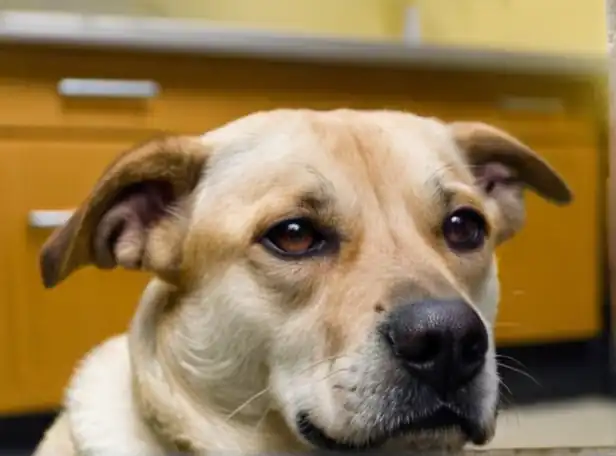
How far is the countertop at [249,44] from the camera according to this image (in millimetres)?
1623

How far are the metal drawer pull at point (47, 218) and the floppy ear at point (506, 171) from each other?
0.80m

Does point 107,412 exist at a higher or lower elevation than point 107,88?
lower

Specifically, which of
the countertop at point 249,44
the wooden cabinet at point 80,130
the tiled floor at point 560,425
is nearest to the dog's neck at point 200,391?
the tiled floor at point 560,425

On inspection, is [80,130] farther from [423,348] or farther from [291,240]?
[423,348]

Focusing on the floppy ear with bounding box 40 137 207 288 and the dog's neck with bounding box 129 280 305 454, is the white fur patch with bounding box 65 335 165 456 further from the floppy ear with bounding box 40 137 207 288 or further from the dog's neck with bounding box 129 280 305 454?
the floppy ear with bounding box 40 137 207 288

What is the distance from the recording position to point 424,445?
0.88m

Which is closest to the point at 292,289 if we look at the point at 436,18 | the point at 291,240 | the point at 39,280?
the point at 291,240

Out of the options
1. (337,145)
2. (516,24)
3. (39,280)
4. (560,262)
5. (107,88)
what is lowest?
(560,262)

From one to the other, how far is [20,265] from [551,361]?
49.3 inches

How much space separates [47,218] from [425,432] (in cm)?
102

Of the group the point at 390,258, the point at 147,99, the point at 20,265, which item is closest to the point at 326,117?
the point at 390,258

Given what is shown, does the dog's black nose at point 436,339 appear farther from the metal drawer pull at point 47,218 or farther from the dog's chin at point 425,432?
the metal drawer pull at point 47,218

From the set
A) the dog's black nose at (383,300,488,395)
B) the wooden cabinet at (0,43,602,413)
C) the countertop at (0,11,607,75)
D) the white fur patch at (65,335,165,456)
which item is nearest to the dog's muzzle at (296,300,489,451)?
the dog's black nose at (383,300,488,395)

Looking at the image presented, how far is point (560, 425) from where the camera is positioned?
1.70m
